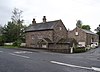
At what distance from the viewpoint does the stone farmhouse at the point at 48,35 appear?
45.9 m

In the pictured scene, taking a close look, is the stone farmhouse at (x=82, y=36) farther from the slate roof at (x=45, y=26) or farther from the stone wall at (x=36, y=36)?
the stone wall at (x=36, y=36)

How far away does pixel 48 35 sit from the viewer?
49.5 meters

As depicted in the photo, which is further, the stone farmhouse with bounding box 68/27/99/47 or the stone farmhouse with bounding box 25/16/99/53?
the stone farmhouse with bounding box 68/27/99/47

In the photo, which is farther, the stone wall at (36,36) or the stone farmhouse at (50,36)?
the stone wall at (36,36)

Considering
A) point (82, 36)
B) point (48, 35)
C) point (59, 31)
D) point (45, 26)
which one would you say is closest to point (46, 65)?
point (48, 35)

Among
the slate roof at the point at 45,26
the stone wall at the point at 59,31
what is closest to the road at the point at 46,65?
the stone wall at the point at 59,31

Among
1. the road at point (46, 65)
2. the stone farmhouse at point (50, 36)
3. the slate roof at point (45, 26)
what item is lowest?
the road at point (46, 65)

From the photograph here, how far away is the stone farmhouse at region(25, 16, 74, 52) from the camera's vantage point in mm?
45922

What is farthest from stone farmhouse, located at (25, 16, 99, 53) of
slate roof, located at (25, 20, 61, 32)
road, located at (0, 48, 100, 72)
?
road, located at (0, 48, 100, 72)

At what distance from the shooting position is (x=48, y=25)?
51.6m

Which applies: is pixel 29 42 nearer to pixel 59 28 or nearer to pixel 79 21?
pixel 59 28

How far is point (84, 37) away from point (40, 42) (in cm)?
A: 1963

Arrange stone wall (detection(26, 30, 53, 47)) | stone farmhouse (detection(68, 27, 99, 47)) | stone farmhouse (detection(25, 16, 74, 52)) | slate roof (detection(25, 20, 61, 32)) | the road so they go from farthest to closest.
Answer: stone farmhouse (detection(68, 27, 99, 47)) < slate roof (detection(25, 20, 61, 32)) < stone wall (detection(26, 30, 53, 47)) < stone farmhouse (detection(25, 16, 74, 52)) < the road

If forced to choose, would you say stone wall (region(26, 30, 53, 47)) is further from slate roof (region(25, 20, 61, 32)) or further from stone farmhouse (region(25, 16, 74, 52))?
slate roof (region(25, 20, 61, 32))
